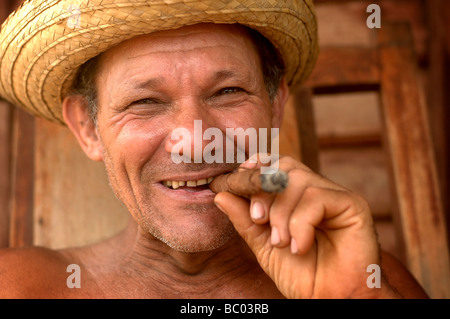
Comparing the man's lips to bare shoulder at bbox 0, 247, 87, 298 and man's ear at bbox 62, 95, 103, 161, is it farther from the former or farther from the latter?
bare shoulder at bbox 0, 247, 87, 298

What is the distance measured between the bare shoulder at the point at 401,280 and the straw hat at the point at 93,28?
95cm

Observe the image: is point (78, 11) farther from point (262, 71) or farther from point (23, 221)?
point (23, 221)

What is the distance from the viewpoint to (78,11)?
1.84 m

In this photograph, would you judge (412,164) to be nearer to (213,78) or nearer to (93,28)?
(213,78)

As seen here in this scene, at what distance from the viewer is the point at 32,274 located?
2.15 m

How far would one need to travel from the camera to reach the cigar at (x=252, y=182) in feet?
4.40

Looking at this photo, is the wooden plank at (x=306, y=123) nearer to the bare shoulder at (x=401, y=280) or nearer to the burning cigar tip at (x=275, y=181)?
the bare shoulder at (x=401, y=280)

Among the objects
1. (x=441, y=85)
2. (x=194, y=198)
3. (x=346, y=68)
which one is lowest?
(x=194, y=198)

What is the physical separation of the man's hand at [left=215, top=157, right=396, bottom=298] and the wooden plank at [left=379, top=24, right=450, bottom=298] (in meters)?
1.02

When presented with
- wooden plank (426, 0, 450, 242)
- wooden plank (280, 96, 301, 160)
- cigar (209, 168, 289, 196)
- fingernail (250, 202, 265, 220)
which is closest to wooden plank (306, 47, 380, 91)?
wooden plank (280, 96, 301, 160)

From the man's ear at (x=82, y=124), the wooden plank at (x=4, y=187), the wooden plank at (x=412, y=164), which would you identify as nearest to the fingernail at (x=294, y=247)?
the man's ear at (x=82, y=124)

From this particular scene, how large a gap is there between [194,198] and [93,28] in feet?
2.16

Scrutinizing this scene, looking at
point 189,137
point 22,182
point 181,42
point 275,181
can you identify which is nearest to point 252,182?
point 275,181
